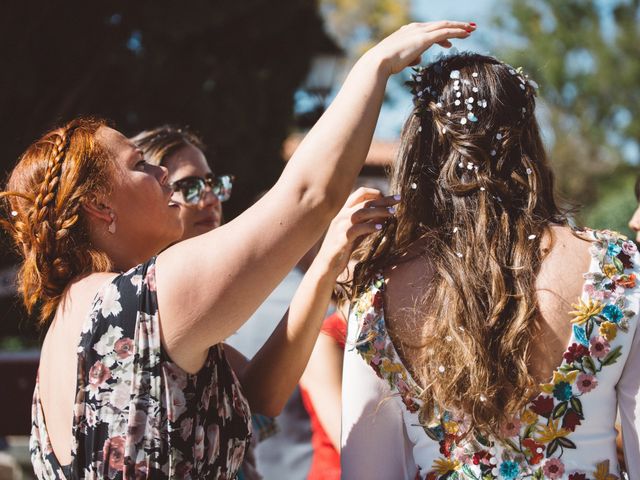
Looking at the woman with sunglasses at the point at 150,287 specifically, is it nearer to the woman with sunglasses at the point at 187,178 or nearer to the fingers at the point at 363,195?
the fingers at the point at 363,195

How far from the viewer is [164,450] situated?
5.27ft

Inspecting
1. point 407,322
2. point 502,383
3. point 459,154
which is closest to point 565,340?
point 502,383

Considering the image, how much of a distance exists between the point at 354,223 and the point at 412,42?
1.57 ft

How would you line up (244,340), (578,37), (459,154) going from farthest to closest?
(578,37), (244,340), (459,154)

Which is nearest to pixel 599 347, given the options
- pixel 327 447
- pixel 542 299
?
pixel 542 299

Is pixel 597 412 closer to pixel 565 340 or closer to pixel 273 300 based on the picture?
pixel 565 340

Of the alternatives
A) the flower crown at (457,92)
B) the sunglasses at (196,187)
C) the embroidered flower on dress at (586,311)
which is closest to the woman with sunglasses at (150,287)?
the flower crown at (457,92)

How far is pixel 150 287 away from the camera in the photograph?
1.60m

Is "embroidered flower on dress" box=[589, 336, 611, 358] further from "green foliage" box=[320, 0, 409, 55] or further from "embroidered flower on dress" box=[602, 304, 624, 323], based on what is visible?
"green foliage" box=[320, 0, 409, 55]

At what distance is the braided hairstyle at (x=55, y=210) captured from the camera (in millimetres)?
1833

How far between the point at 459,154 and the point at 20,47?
28.4 feet

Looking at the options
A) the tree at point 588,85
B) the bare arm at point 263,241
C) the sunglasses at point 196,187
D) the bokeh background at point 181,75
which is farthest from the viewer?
the tree at point 588,85

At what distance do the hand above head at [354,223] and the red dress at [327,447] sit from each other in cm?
64

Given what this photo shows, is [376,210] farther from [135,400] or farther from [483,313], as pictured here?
[135,400]
